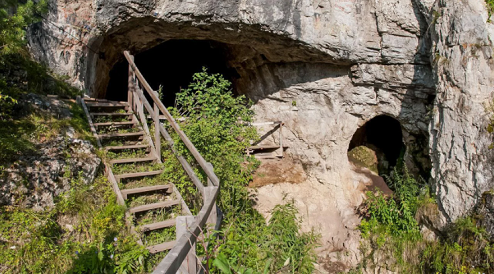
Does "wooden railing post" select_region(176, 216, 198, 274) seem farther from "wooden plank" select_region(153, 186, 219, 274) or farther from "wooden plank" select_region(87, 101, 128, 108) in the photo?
"wooden plank" select_region(87, 101, 128, 108)

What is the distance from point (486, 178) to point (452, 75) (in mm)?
2087

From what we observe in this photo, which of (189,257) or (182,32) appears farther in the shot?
(182,32)

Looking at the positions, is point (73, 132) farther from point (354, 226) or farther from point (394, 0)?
point (394, 0)

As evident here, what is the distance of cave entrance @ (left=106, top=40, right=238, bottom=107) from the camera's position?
10.7 meters

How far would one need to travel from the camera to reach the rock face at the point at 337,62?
6066 mm

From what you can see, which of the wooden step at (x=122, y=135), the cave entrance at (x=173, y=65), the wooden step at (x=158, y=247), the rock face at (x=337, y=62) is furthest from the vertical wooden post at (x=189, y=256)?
the cave entrance at (x=173, y=65)

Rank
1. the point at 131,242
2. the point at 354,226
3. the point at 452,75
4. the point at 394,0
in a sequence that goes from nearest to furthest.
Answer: the point at 131,242
the point at 452,75
the point at 394,0
the point at 354,226

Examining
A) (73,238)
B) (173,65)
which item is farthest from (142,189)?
(173,65)

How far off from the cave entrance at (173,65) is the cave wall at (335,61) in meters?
1.22

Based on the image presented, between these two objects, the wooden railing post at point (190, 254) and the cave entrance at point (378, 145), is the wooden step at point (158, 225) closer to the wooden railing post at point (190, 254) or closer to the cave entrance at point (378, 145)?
the wooden railing post at point (190, 254)

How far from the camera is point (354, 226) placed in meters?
8.13

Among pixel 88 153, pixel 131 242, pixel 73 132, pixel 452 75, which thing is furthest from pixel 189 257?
pixel 452 75

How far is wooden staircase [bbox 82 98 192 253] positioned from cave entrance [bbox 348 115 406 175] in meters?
6.99

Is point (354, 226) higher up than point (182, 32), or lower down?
lower down
